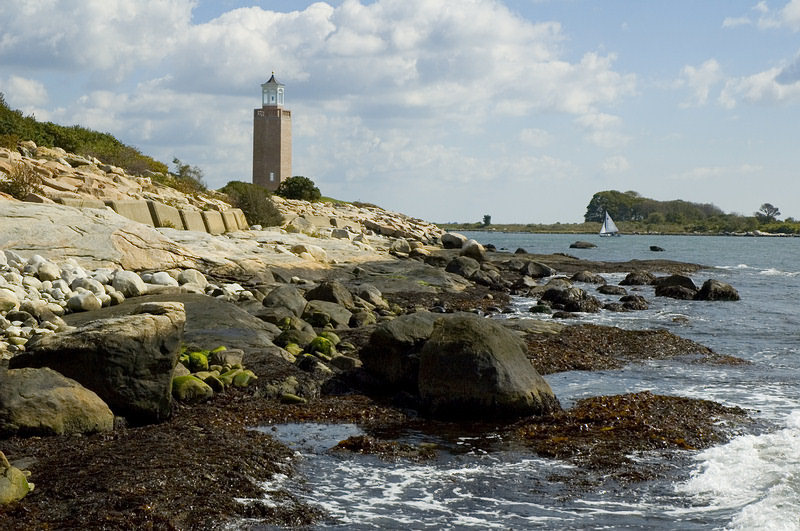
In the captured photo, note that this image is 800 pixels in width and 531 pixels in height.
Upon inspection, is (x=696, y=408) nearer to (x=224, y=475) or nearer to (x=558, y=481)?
(x=558, y=481)

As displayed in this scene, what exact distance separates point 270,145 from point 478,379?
74.3 meters

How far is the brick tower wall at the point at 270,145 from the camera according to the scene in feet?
271

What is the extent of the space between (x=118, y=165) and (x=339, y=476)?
116 ft

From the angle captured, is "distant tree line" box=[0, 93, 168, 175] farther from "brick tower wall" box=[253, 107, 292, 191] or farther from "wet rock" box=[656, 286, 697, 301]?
"brick tower wall" box=[253, 107, 292, 191]

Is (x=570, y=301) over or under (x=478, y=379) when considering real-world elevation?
under

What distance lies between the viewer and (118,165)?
4078 cm

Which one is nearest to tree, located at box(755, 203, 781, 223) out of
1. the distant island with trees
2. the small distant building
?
the distant island with trees

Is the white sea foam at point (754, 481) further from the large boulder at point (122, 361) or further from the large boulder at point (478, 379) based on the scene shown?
the large boulder at point (122, 361)

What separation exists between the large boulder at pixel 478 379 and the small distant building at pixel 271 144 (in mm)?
72332

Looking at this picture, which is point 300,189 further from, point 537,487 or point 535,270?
point 537,487

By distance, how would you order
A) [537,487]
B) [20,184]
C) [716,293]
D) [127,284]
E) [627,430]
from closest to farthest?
[537,487], [627,430], [127,284], [20,184], [716,293]

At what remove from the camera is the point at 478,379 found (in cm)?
1119

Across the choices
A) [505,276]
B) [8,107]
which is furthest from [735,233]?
[8,107]

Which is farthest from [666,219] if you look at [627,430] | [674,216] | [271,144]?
[627,430]
